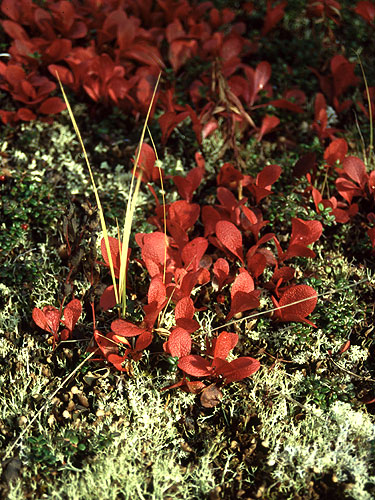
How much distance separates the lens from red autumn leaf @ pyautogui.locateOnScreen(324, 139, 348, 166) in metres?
2.51

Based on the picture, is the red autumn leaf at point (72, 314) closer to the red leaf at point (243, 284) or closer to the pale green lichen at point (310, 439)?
the red leaf at point (243, 284)

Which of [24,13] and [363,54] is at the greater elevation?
[363,54]

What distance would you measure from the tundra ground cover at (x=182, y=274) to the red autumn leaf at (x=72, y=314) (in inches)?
0.6

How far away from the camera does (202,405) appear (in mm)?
1908

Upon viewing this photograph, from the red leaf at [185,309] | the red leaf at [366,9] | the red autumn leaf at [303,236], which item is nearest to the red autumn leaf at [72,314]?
the red leaf at [185,309]

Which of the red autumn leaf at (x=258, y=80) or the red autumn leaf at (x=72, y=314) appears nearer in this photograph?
the red autumn leaf at (x=72, y=314)

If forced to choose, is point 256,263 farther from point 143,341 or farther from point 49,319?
point 49,319

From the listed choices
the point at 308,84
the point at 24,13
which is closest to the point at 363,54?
the point at 308,84

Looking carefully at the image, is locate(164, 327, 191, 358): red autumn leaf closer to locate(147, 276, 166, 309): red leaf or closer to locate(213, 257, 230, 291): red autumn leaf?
locate(147, 276, 166, 309): red leaf

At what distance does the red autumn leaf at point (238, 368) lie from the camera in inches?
71.6

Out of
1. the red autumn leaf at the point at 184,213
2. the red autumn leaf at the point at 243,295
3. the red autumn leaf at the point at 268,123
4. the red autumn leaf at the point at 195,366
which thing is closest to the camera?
the red autumn leaf at the point at 195,366

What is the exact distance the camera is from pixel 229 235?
2184mm

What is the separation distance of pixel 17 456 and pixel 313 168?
1908mm

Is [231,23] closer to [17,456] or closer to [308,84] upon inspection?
[308,84]
